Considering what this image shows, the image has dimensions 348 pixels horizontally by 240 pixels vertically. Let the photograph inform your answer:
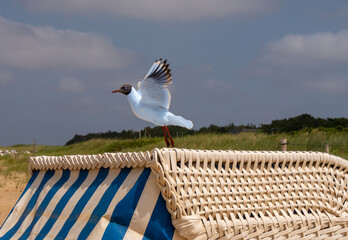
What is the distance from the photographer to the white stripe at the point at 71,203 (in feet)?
8.16

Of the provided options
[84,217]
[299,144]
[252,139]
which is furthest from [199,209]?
[252,139]

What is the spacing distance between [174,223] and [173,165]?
0.27 metres

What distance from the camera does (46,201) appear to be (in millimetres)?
2793

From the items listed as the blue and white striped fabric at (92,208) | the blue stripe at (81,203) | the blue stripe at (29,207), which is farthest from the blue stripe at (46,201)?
the blue stripe at (81,203)

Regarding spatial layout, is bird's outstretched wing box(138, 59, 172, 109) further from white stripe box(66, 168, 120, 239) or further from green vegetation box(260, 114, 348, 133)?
green vegetation box(260, 114, 348, 133)

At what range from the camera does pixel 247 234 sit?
7.23 ft

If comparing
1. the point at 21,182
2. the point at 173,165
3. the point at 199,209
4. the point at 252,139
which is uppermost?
the point at 252,139

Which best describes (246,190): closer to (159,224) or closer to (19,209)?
(159,224)

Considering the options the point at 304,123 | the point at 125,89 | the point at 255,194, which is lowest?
the point at 255,194

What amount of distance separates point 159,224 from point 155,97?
3.20 meters

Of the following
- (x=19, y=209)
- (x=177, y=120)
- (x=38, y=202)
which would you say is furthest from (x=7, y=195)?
(x=38, y=202)

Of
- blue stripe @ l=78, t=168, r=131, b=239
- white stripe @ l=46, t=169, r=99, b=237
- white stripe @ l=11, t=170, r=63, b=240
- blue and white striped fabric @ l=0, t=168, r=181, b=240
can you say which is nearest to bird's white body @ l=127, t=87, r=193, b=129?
blue and white striped fabric @ l=0, t=168, r=181, b=240

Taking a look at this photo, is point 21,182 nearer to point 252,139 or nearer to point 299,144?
point 252,139

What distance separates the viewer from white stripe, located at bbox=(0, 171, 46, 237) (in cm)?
303
